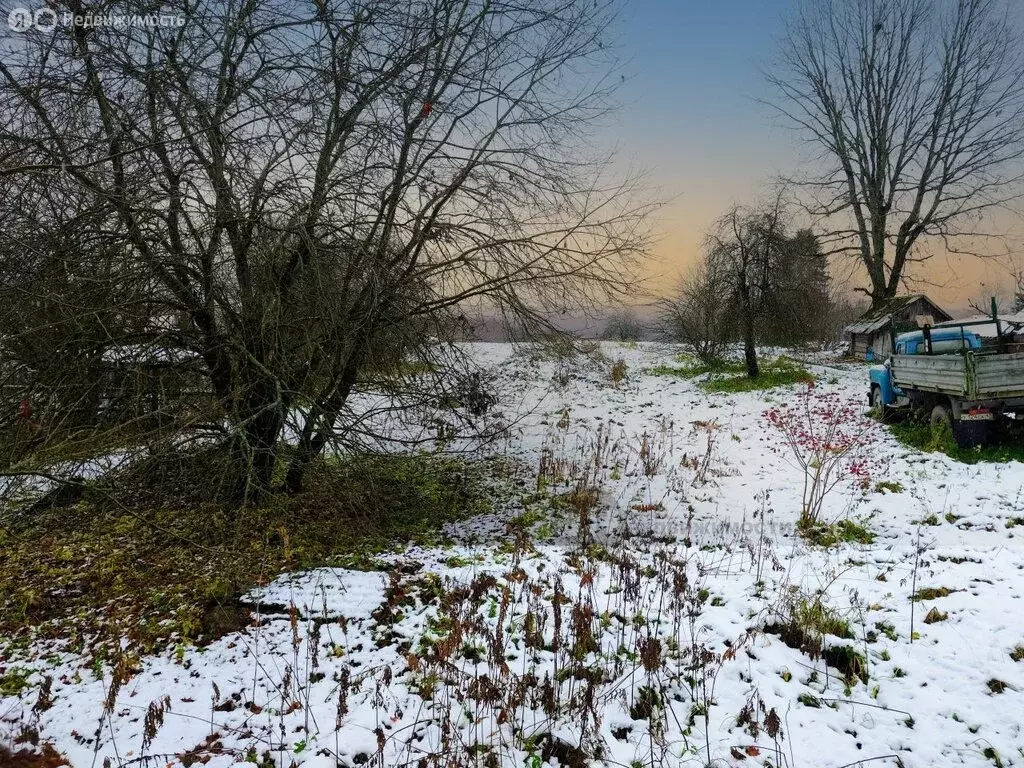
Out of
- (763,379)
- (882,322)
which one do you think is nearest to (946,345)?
(763,379)

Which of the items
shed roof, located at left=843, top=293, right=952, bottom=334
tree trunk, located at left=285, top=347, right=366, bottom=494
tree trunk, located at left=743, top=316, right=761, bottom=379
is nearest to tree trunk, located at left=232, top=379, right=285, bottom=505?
tree trunk, located at left=285, top=347, right=366, bottom=494

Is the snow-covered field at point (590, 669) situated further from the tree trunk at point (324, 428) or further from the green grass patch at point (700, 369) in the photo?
the green grass patch at point (700, 369)

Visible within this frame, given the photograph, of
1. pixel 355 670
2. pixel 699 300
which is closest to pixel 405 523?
pixel 355 670

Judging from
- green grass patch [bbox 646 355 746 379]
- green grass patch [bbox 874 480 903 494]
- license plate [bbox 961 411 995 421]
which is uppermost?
green grass patch [bbox 646 355 746 379]

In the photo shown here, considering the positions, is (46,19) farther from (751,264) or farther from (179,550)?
(751,264)

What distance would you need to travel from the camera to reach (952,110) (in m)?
19.6

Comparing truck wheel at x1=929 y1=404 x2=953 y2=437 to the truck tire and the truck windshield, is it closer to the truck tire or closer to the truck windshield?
the truck tire

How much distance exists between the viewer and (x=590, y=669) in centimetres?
318

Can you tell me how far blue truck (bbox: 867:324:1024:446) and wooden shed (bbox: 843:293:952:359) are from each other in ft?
26.8

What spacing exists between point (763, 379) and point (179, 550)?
52.5 feet

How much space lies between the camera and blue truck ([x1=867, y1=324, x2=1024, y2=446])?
7.36 meters

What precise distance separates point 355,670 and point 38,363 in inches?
165

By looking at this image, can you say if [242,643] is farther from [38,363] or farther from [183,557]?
[38,363]

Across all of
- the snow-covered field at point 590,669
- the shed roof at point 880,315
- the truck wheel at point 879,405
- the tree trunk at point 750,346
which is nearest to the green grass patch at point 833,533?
the snow-covered field at point 590,669
